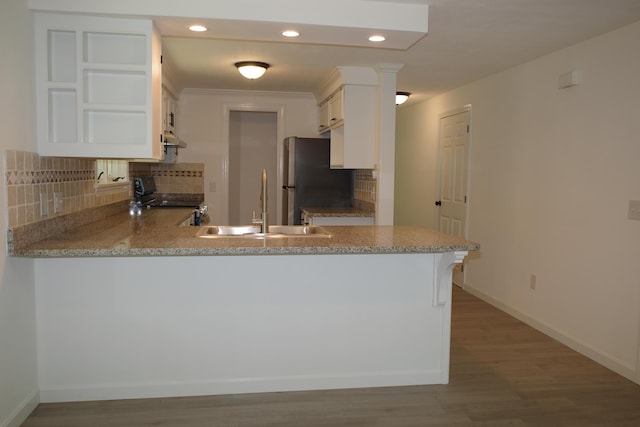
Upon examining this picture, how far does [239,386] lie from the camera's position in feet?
9.06

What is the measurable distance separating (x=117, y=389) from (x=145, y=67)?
1.78m

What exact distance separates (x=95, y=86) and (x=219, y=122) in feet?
10.5

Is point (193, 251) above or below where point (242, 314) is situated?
above

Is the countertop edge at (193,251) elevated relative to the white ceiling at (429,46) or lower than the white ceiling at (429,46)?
lower

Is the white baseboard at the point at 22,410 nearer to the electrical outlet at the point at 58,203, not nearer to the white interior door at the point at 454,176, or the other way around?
the electrical outlet at the point at 58,203

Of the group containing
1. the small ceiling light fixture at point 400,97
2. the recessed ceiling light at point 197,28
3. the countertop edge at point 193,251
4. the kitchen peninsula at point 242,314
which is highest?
the small ceiling light fixture at point 400,97

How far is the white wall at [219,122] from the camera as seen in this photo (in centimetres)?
585

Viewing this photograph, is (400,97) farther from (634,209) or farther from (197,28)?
(197,28)

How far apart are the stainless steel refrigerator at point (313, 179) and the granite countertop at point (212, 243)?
235 centimetres

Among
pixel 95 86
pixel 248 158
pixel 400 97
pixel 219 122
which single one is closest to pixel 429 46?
pixel 400 97

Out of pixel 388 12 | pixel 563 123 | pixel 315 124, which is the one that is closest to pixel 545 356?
pixel 563 123

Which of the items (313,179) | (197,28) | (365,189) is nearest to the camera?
(197,28)

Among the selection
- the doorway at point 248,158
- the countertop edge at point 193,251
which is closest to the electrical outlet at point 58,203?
the countertop edge at point 193,251

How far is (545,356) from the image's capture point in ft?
11.4
